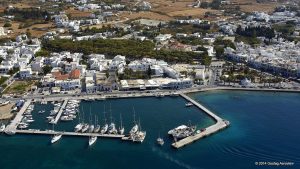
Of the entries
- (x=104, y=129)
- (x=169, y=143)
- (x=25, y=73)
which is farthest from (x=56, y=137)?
(x=25, y=73)

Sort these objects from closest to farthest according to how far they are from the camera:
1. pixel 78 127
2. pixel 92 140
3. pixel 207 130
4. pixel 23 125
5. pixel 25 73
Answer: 1. pixel 92 140
2. pixel 207 130
3. pixel 78 127
4. pixel 23 125
5. pixel 25 73

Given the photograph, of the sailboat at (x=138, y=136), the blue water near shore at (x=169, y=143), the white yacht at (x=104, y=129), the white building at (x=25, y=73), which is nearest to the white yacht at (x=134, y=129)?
the sailboat at (x=138, y=136)

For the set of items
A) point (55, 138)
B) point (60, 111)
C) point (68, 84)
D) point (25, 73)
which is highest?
point (25, 73)

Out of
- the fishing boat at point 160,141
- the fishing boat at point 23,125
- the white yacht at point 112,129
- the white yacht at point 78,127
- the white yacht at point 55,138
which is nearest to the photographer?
the fishing boat at point 160,141

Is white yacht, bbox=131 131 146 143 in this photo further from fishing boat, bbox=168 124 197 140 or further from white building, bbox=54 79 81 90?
white building, bbox=54 79 81 90

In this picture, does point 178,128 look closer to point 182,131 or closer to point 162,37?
point 182,131

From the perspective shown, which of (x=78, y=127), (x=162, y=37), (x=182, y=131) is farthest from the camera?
(x=162, y=37)

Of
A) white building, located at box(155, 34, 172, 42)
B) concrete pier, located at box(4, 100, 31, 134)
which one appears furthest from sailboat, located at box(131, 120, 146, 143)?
white building, located at box(155, 34, 172, 42)

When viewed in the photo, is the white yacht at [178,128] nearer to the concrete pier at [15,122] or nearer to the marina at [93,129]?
the marina at [93,129]
